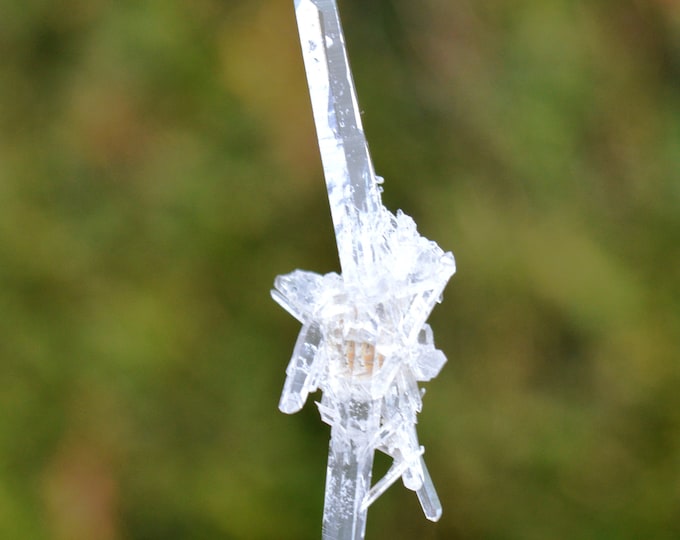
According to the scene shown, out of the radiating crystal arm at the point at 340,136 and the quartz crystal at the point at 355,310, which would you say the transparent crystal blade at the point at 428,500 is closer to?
the quartz crystal at the point at 355,310

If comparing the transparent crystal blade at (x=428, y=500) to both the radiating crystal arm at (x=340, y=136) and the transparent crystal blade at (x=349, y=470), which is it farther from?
the radiating crystal arm at (x=340, y=136)

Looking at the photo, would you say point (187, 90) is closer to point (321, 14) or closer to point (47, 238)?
point (47, 238)

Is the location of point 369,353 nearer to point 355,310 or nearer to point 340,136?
point 355,310

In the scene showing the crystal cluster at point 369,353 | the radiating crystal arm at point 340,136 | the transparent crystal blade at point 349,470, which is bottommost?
the transparent crystal blade at point 349,470

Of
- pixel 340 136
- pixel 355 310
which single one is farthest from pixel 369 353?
pixel 340 136

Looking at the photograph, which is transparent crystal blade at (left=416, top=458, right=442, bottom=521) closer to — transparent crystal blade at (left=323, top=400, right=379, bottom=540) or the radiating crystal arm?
transparent crystal blade at (left=323, top=400, right=379, bottom=540)

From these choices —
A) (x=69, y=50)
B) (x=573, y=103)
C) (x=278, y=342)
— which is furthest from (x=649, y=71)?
(x=69, y=50)

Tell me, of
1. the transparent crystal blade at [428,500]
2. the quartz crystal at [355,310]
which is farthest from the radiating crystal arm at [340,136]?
the transparent crystal blade at [428,500]

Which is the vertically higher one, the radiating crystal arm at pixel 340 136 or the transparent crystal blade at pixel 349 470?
the radiating crystal arm at pixel 340 136

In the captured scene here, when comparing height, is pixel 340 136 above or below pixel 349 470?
above
